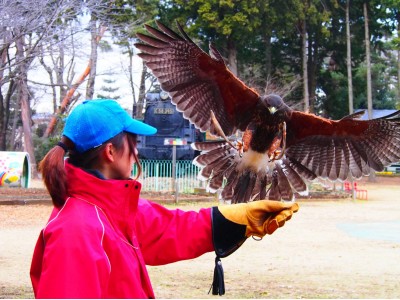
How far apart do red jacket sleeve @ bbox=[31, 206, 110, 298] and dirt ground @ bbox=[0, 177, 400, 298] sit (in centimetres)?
473

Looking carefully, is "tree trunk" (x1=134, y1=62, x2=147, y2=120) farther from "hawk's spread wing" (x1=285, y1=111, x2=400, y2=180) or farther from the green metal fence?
"hawk's spread wing" (x1=285, y1=111, x2=400, y2=180)

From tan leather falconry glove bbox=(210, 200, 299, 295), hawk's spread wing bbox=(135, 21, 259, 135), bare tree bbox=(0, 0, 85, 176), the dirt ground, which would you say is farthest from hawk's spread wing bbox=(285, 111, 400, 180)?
bare tree bbox=(0, 0, 85, 176)

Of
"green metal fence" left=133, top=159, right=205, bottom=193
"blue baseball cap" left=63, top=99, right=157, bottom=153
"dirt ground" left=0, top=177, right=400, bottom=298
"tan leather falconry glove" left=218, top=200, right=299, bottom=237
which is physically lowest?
"dirt ground" left=0, top=177, right=400, bottom=298

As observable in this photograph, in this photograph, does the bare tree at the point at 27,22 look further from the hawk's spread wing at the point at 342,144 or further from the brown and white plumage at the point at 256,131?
the hawk's spread wing at the point at 342,144

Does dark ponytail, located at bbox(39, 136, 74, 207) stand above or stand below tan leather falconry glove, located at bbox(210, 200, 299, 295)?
above

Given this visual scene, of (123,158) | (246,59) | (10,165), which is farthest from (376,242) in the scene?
(246,59)

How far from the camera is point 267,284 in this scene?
299 inches

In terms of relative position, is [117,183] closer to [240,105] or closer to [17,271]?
[240,105]

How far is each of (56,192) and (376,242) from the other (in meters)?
9.96

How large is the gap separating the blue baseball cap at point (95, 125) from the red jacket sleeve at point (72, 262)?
0.34 meters

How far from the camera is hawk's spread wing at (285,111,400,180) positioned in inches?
261

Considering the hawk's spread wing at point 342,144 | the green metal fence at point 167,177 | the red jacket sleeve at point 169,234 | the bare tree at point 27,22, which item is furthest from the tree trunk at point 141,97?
the red jacket sleeve at point 169,234

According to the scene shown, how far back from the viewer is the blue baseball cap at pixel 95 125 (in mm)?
2412

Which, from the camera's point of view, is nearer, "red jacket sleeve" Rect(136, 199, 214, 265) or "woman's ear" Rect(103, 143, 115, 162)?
"woman's ear" Rect(103, 143, 115, 162)
